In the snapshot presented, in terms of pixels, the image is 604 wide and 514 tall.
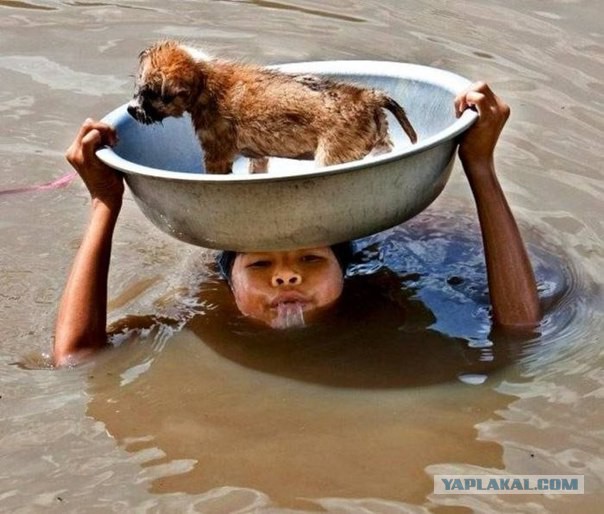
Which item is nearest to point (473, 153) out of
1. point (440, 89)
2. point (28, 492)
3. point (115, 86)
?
point (440, 89)

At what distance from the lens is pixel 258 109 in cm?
355

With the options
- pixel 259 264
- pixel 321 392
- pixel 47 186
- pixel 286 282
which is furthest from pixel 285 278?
pixel 47 186

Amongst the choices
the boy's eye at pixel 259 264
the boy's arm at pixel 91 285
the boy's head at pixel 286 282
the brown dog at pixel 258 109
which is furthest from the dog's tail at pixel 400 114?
the boy's arm at pixel 91 285

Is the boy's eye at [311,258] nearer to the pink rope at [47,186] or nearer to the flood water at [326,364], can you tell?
the flood water at [326,364]

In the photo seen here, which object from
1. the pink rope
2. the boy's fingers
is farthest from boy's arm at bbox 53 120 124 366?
the pink rope

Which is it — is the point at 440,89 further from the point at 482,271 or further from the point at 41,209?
the point at 41,209

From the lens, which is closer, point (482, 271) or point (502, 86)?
point (482, 271)

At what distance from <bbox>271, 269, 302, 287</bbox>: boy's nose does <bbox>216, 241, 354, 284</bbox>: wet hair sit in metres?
0.29

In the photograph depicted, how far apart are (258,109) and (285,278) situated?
1.71 feet

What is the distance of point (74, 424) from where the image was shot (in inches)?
134

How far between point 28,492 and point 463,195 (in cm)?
244

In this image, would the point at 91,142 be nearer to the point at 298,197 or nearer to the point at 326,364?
the point at 298,197

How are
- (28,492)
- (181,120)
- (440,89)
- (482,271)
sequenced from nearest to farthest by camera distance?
(28,492)
(440,89)
(181,120)
(482,271)

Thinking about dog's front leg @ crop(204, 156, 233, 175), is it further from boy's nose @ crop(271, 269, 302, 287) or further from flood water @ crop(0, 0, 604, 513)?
flood water @ crop(0, 0, 604, 513)
